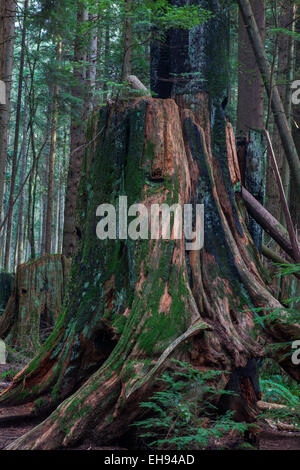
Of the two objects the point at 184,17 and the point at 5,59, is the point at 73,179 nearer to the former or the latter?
the point at 5,59

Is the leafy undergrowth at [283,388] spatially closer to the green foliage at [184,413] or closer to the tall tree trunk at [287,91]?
the green foliage at [184,413]

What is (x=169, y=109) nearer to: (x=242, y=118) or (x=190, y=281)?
(x=190, y=281)

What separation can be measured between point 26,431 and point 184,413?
162cm

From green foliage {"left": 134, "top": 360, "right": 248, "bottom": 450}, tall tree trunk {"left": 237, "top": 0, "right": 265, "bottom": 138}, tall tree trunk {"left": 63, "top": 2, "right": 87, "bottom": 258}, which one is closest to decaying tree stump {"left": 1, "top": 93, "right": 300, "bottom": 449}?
green foliage {"left": 134, "top": 360, "right": 248, "bottom": 450}

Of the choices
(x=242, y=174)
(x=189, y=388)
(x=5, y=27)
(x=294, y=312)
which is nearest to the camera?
(x=189, y=388)

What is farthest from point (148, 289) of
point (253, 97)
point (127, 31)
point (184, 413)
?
point (253, 97)

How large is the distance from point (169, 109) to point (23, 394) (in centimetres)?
321

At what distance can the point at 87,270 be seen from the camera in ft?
15.5

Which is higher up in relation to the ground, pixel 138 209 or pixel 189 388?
pixel 138 209

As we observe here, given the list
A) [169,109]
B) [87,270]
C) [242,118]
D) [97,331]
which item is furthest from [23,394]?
[242,118]

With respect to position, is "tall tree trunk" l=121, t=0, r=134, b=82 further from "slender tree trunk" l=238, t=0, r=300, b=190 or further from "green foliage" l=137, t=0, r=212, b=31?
"slender tree trunk" l=238, t=0, r=300, b=190

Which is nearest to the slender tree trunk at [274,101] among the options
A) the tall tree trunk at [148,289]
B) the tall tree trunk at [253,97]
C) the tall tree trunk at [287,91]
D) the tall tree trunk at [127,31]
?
the tall tree trunk at [148,289]

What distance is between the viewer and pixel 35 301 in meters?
9.27

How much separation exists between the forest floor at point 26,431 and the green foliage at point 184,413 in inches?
22.9
